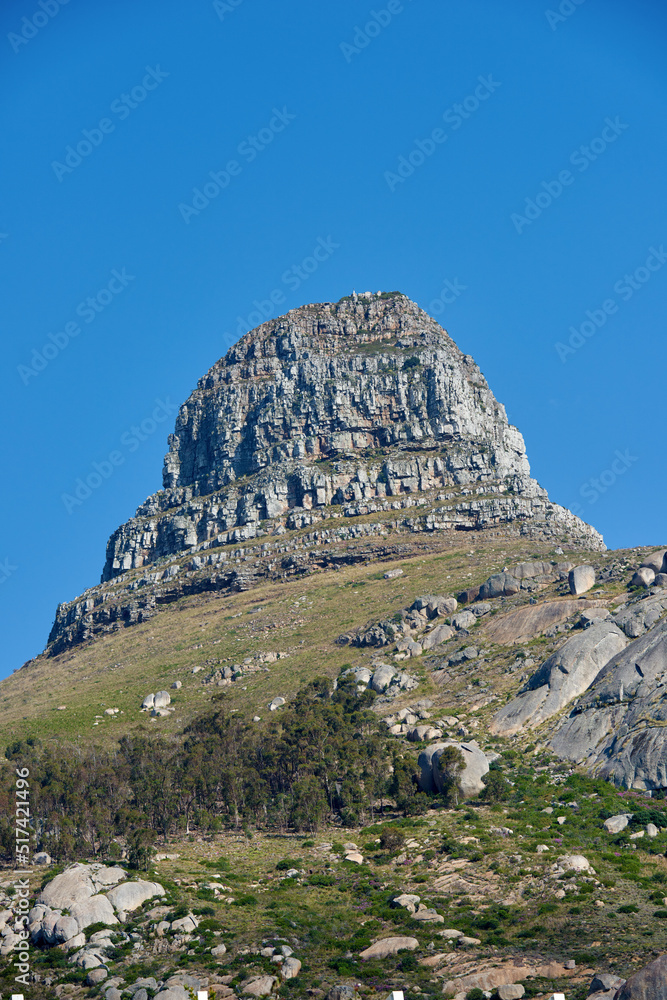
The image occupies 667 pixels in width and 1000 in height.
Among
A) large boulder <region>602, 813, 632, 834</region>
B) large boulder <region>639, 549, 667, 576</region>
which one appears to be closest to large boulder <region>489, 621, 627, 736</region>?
large boulder <region>639, 549, 667, 576</region>

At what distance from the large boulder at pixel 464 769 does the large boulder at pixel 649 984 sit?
125 feet

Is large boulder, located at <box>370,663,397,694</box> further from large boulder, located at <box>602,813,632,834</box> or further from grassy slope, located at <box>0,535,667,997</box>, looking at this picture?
large boulder, located at <box>602,813,632,834</box>

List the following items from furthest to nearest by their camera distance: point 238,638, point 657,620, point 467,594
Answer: point 238,638
point 467,594
point 657,620

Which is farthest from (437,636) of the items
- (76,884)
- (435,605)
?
(76,884)

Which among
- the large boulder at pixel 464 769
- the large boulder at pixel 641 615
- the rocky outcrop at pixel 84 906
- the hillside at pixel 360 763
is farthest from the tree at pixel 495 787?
the rocky outcrop at pixel 84 906

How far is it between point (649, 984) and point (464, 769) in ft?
129

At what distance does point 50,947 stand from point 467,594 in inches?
3125

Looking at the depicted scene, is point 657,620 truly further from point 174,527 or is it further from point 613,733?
point 174,527

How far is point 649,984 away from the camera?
32906 millimetres

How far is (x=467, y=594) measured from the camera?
120 meters

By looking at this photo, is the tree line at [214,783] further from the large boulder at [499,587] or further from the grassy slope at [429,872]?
the large boulder at [499,587]

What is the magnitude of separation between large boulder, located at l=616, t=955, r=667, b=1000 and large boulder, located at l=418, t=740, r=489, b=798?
38168 mm

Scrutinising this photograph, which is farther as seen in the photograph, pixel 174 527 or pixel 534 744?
pixel 174 527

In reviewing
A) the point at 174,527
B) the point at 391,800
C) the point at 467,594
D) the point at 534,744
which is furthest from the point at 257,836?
the point at 174,527
